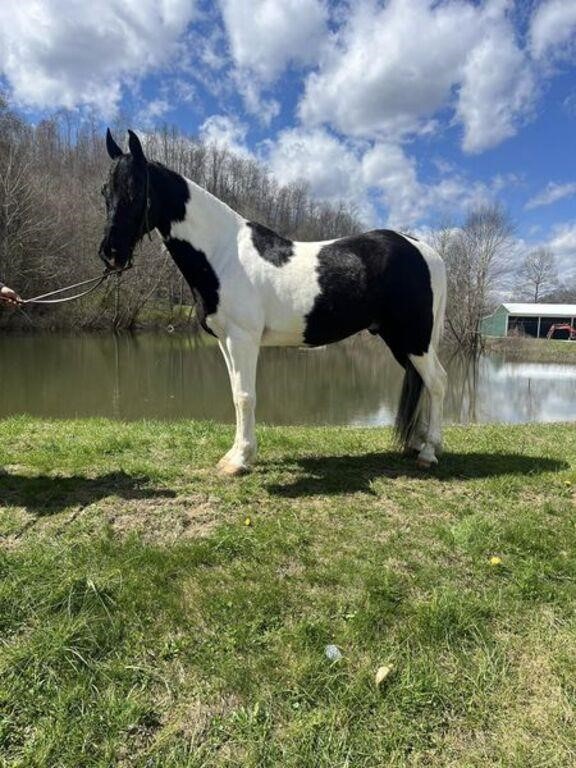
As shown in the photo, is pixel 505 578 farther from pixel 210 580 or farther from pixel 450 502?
pixel 210 580

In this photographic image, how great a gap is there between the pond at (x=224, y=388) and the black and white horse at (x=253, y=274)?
7.81 metres

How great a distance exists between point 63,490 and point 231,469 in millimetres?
1427

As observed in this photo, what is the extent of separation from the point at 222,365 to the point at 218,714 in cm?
2153

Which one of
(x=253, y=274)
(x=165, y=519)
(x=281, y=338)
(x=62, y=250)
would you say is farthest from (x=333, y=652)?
(x=62, y=250)

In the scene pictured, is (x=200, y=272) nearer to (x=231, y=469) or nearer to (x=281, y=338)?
(x=281, y=338)

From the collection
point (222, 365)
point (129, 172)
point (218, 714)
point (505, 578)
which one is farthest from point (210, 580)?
point (222, 365)

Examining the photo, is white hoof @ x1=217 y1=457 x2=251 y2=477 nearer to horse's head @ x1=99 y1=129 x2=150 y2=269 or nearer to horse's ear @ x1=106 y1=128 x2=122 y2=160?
horse's head @ x1=99 y1=129 x2=150 y2=269

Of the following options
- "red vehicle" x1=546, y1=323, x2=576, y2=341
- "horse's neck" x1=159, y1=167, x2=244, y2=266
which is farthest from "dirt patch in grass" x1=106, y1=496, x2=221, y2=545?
"red vehicle" x1=546, y1=323, x2=576, y2=341

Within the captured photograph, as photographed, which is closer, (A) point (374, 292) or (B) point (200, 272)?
(B) point (200, 272)

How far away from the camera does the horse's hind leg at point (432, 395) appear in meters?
5.08

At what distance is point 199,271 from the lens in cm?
464

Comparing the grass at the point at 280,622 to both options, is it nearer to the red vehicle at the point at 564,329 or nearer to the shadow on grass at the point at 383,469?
the shadow on grass at the point at 383,469

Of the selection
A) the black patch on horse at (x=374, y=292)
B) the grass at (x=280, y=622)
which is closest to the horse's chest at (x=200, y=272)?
the black patch on horse at (x=374, y=292)

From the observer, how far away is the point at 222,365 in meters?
23.3
